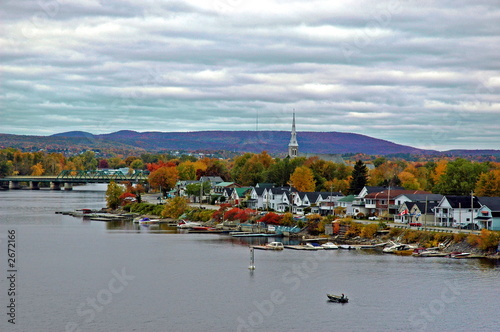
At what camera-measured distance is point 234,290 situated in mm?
39969

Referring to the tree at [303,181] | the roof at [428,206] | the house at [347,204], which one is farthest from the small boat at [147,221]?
the roof at [428,206]

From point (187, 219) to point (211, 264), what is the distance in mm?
34809

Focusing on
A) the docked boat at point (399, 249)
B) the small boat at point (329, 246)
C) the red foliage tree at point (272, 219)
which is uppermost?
the red foliage tree at point (272, 219)

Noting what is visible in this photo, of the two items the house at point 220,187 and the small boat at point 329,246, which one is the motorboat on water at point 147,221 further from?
the small boat at point 329,246

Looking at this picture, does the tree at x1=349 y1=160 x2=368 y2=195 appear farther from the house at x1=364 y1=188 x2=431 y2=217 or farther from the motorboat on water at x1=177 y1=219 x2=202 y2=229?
the motorboat on water at x1=177 y1=219 x2=202 y2=229

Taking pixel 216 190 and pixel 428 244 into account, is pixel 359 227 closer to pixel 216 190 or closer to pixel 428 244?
pixel 428 244

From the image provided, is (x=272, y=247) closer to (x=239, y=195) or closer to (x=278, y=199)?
(x=278, y=199)

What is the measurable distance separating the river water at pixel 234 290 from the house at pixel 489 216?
29.4 feet

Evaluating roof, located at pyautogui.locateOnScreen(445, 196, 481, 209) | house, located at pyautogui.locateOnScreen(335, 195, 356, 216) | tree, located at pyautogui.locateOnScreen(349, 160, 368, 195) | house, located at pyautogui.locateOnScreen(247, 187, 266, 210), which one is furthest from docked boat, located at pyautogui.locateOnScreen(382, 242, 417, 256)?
house, located at pyautogui.locateOnScreen(247, 187, 266, 210)

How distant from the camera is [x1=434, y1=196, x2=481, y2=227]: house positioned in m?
59.6

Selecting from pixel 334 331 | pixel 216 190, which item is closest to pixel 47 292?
pixel 334 331

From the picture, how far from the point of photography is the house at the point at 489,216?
56625 mm

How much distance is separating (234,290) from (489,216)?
86.2ft

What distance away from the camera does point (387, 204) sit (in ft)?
232
